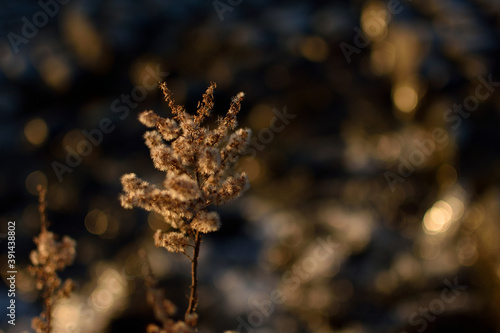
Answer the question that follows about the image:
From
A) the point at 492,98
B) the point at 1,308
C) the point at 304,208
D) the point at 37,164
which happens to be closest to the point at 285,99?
the point at 304,208

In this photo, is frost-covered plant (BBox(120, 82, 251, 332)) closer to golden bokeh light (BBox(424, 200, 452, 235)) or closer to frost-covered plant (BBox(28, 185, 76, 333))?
frost-covered plant (BBox(28, 185, 76, 333))

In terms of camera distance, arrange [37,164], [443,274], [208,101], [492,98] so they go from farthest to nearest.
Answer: [37,164]
[492,98]
[443,274]
[208,101]

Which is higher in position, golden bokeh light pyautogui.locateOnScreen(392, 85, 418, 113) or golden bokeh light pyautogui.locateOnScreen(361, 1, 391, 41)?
golden bokeh light pyautogui.locateOnScreen(361, 1, 391, 41)

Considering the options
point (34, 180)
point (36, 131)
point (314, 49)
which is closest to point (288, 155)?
point (314, 49)

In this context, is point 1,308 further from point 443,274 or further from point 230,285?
point 443,274

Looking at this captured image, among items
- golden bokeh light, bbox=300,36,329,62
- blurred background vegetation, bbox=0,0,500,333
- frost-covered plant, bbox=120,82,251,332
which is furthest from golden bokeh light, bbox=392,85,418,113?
frost-covered plant, bbox=120,82,251,332

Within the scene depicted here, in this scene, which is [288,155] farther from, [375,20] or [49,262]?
[49,262]
